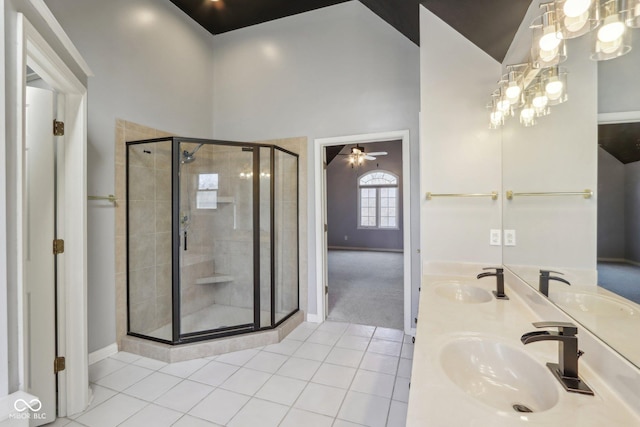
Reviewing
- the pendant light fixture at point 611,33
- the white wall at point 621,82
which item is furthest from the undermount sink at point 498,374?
the pendant light fixture at point 611,33

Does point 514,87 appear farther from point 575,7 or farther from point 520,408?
point 520,408

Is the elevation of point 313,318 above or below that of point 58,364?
below

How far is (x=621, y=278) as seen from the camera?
902 millimetres

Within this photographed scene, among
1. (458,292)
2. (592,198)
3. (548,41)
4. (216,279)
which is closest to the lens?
(592,198)

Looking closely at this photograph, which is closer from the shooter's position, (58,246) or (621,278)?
(621,278)

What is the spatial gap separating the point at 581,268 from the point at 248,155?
9.19 ft

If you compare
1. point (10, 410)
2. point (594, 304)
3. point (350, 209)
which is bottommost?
point (10, 410)

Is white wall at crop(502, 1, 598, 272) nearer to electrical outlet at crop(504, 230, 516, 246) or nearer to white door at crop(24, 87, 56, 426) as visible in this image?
electrical outlet at crop(504, 230, 516, 246)

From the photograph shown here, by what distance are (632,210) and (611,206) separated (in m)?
0.13

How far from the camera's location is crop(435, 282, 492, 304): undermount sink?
181 cm

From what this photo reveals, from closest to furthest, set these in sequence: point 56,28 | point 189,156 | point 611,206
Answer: point 611,206 → point 56,28 → point 189,156

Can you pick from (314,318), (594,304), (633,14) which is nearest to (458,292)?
(594,304)

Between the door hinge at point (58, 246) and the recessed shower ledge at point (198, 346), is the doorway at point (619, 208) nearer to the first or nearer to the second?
the recessed shower ledge at point (198, 346)

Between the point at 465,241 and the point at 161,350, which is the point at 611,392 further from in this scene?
the point at 161,350
